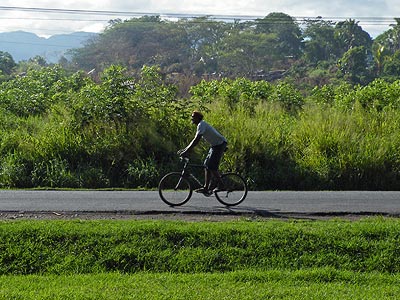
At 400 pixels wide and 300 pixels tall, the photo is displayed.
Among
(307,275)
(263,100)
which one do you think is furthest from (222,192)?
(263,100)

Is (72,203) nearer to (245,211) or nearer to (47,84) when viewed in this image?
(245,211)

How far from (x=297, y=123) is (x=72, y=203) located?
922 cm

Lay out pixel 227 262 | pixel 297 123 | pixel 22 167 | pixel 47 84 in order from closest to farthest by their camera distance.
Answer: pixel 227 262, pixel 22 167, pixel 297 123, pixel 47 84

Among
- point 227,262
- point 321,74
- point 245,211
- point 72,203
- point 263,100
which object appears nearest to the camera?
point 227,262

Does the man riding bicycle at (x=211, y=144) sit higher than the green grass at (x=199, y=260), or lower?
higher

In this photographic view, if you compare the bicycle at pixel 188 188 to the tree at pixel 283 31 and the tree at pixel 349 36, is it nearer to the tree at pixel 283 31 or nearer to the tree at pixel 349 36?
the tree at pixel 349 36

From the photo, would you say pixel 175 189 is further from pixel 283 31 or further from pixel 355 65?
pixel 283 31

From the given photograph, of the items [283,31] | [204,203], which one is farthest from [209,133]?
[283,31]

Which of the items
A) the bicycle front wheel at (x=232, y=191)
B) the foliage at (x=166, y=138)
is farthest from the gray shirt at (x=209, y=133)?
the foliage at (x=166, y=138)

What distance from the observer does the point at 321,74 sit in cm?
6444

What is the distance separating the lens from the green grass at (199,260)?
7.85 meters

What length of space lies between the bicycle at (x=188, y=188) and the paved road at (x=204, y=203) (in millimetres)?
176

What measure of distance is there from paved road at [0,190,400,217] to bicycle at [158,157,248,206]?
18 centimetres

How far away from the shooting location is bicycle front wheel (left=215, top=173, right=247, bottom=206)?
12.8 meters
